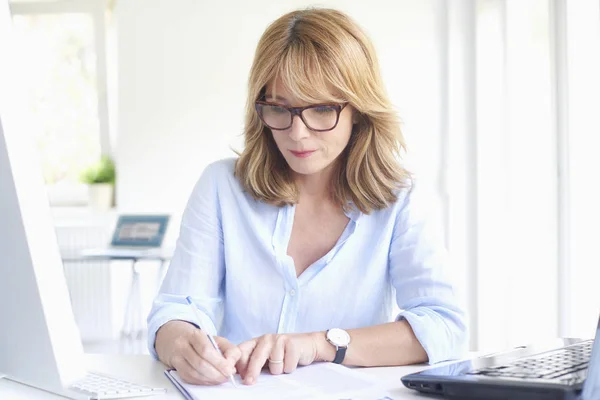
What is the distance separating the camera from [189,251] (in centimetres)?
174

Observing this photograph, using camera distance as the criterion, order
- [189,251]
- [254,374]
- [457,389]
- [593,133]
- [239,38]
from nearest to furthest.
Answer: [457,389], [254,374], [189,251], [593,133], [239,38]

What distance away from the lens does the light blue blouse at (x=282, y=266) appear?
1.71 metres

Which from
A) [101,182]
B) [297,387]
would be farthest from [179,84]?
[297,387]

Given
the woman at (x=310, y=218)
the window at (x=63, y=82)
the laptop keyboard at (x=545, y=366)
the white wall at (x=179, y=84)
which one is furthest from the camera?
the window at (x=63, y=82)

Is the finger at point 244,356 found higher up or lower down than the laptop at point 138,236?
higher up

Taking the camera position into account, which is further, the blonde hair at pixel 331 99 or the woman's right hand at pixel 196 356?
the blonde hair at pixel 331 99

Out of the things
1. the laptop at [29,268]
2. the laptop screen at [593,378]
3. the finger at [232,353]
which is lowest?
the finger at [232,353]

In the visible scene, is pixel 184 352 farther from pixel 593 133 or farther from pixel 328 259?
pixel 593 133

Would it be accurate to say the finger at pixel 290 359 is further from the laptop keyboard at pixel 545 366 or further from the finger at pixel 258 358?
the laptop keyboard at pixel 545 366

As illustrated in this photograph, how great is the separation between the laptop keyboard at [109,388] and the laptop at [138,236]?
3.67m

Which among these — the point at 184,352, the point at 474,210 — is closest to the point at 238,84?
the point at 474,210

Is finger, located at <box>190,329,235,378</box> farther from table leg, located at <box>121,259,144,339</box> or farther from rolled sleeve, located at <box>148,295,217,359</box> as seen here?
table leg, located at <box>121,259,144,339</box>

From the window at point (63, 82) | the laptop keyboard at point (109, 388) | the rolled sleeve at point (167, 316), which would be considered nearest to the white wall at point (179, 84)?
the window at point (63, 82)

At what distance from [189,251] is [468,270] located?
4.05 metres
